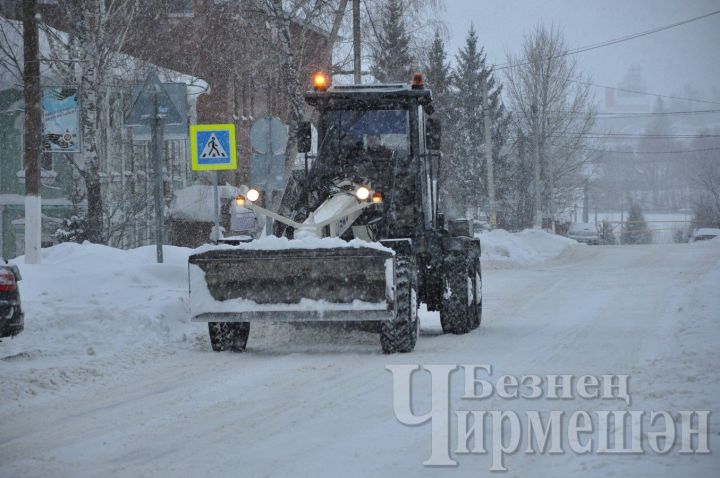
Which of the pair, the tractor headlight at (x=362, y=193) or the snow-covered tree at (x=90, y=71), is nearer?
the tractor headlight at (x=362, y=193)

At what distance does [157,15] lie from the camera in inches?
1086

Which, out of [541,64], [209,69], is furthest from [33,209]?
[541,64]

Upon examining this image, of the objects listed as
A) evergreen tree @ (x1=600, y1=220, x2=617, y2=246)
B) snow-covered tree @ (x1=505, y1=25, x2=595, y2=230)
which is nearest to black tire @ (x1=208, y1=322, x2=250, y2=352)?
snow-covered tree @ (x1=505, y1=25, x2=595, y2=230)

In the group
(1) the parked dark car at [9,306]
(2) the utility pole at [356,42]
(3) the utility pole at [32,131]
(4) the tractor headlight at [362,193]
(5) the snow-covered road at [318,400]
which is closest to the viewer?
(5) the snow-covered road at [318,400]

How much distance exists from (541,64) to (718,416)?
49325mm

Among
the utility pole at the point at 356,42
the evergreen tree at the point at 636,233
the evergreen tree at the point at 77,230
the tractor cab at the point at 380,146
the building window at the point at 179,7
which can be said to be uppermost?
the building window at the point at 179,7

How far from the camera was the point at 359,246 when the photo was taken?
8.88 meters

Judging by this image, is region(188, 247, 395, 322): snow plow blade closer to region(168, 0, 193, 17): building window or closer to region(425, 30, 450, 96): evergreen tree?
region(168, 0, 193, 17): building window

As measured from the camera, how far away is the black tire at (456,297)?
11.1 m

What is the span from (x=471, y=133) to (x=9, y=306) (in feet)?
150

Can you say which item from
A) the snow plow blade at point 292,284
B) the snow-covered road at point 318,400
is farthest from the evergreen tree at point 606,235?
the snow plow blade at point 292,284

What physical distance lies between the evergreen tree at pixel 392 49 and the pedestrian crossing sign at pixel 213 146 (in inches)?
482

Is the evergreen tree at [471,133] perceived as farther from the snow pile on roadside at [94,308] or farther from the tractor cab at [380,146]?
the tractor cab at [380,146]

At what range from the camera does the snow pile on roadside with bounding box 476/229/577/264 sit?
27.2 metres
